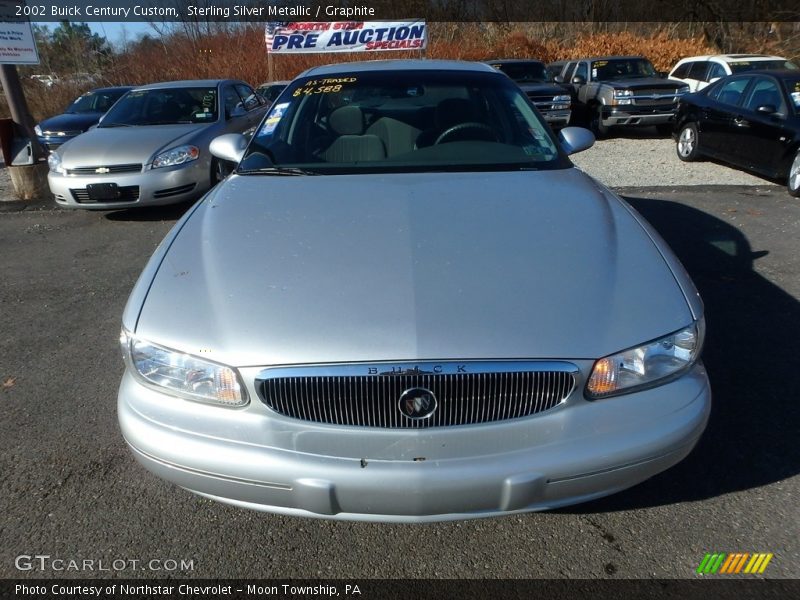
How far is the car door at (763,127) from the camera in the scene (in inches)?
297

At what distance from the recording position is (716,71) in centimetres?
1294

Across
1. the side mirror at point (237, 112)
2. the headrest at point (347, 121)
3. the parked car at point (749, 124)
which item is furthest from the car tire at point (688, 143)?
the headrest at point (347, 121)

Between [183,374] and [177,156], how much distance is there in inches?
215

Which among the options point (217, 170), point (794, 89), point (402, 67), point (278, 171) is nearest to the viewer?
point (278, 171)

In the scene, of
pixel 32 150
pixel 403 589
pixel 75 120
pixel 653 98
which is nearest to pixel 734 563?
pixel 403 589

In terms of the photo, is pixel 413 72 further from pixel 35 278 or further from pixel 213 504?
pixel 35 278

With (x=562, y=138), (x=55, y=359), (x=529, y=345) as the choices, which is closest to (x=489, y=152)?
(x=562, y=138)

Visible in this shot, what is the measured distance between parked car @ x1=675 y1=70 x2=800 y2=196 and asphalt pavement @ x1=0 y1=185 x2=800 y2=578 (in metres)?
4.41

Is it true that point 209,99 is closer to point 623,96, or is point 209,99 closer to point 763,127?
point 763,127

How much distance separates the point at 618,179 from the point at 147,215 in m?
6.30

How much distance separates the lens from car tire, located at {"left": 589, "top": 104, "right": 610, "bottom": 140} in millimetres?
12500

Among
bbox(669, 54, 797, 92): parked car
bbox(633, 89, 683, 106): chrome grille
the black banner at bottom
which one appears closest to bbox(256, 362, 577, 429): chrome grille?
the black banner at bottom

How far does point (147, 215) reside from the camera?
23.9 feet

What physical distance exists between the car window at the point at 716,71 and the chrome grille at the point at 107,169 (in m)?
11.9
